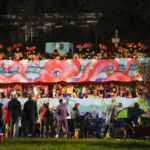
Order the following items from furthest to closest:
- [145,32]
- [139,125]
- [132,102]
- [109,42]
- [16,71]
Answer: [109,42] < [145,32] < [16,71] < [132,102] < [139,125]

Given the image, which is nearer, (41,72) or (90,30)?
(41,72)

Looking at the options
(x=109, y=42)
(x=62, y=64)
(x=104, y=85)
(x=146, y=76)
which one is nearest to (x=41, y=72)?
(x=62, y=64)

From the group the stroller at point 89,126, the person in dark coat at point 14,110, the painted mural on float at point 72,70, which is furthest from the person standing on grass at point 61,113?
the painted mural on float at point 72,70

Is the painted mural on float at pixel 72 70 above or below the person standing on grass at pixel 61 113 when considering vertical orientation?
above

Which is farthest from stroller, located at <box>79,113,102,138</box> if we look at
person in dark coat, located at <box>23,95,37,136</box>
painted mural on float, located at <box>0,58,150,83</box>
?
painted mural on float, located at <box>0,58,150,83</box>

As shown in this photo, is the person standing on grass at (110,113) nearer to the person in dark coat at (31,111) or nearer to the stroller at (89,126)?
the stroller at (89,126)

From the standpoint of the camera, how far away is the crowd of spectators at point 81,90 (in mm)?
27817

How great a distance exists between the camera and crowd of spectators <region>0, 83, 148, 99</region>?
27817mm

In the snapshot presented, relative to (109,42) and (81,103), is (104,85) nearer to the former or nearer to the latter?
(81,103)

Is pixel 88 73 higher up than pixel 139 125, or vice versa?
pixel 88 73

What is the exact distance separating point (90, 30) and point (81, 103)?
1736cm

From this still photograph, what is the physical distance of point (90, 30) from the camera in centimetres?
4397

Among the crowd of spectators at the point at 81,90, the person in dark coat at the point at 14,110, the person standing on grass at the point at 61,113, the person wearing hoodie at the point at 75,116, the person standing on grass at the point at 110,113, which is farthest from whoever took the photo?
the crowd of spectators at the point at 81,90

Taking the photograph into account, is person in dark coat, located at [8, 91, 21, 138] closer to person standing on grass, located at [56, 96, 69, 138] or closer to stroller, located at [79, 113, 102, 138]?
person standing on grass, located at [56, 96, 69, 138]
